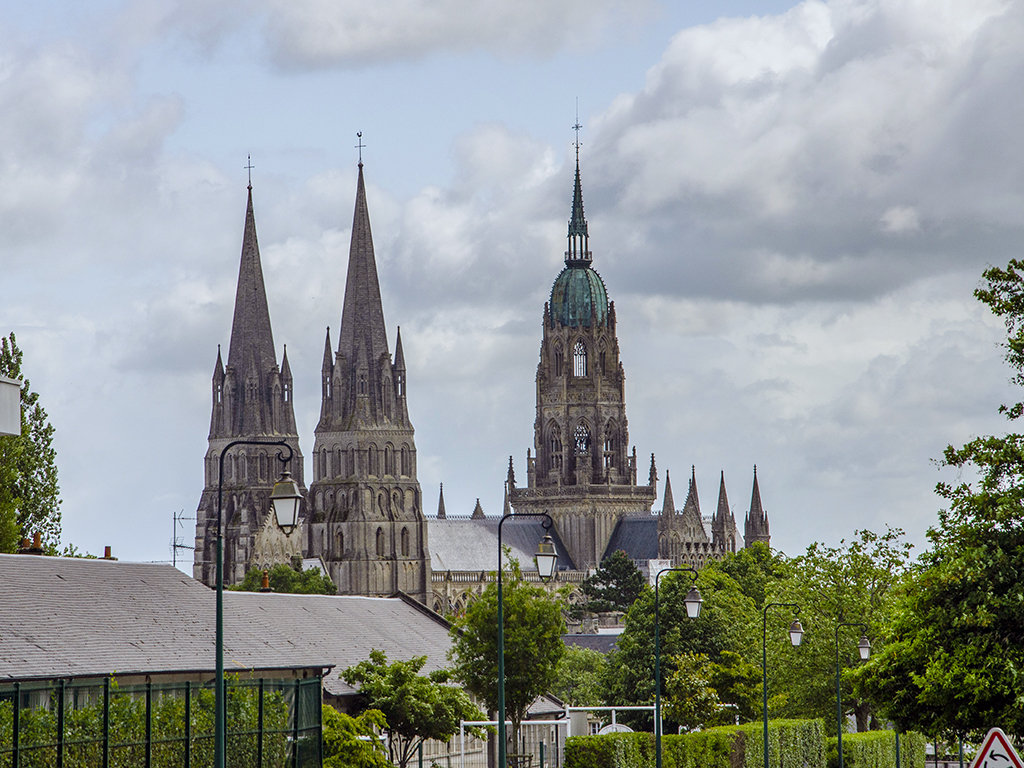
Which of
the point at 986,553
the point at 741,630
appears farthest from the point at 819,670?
the point at 986,553

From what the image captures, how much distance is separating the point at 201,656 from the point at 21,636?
5.86m

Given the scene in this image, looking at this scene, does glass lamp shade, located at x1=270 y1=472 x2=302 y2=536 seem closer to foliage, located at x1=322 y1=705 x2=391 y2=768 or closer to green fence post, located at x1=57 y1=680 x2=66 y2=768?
green fence post, located at x1=57 y1=680 x2=66 y2=768

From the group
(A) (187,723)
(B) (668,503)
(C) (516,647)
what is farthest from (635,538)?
(A) (187,723)

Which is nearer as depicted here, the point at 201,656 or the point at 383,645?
the point at 201,656

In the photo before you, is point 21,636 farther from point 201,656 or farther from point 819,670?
point 819,670

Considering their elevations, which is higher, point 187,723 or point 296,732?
point 187,723

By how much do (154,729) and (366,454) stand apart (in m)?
130

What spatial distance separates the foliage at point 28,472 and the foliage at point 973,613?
36773 mm

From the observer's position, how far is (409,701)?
4769 centimetres

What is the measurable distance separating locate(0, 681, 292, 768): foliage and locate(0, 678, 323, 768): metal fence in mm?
17

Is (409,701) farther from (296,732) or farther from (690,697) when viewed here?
(690,697)

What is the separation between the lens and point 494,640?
49.5 meters

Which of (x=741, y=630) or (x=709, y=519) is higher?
(x=709, y=519)

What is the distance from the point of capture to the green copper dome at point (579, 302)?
18775 centimetres
